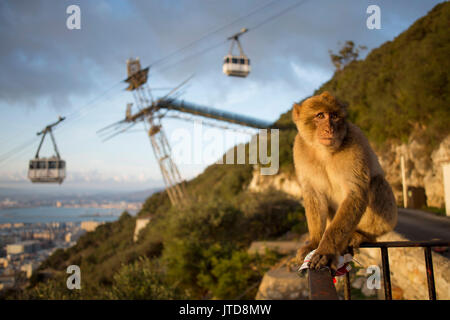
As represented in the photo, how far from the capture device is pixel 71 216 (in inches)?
769

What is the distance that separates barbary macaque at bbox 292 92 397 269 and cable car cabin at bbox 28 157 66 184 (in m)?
14.8

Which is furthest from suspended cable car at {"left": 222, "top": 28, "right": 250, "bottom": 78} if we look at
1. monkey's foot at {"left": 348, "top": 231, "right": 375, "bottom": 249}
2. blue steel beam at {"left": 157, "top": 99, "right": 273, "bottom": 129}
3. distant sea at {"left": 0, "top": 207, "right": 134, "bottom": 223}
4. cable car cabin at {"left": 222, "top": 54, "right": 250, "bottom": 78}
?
monkey's foot at {"left": 348, "top": 231, "right": 375, "bottom": 249}

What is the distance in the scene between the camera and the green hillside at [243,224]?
12.0 meters

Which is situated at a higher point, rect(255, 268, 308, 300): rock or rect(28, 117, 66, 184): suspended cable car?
rect(28, 117, 66, 184): suspended cable car

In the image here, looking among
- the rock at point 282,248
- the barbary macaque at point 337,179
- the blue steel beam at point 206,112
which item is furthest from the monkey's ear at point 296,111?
the blue steel beam at point 206,112

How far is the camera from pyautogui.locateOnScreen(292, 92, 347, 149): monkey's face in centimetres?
266

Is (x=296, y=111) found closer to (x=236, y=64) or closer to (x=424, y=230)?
(x=424, y=230)

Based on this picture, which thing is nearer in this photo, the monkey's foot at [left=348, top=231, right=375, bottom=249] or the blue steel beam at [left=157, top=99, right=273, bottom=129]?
the monkey's foot at [left=348, top=231, right=375, bottom=249]

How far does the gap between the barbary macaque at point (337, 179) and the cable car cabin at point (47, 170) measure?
48.7ft

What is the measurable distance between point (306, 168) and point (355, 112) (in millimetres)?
19697

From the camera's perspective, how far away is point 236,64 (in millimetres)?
19516

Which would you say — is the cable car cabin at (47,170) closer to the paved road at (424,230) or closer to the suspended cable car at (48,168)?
the suspended cable car at (48,168)

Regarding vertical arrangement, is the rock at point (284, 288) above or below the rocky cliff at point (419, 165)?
below

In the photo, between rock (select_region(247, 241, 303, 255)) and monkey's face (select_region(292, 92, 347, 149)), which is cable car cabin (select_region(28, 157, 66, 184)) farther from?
monkey's face (select_region(292, 92, 347, 149))
